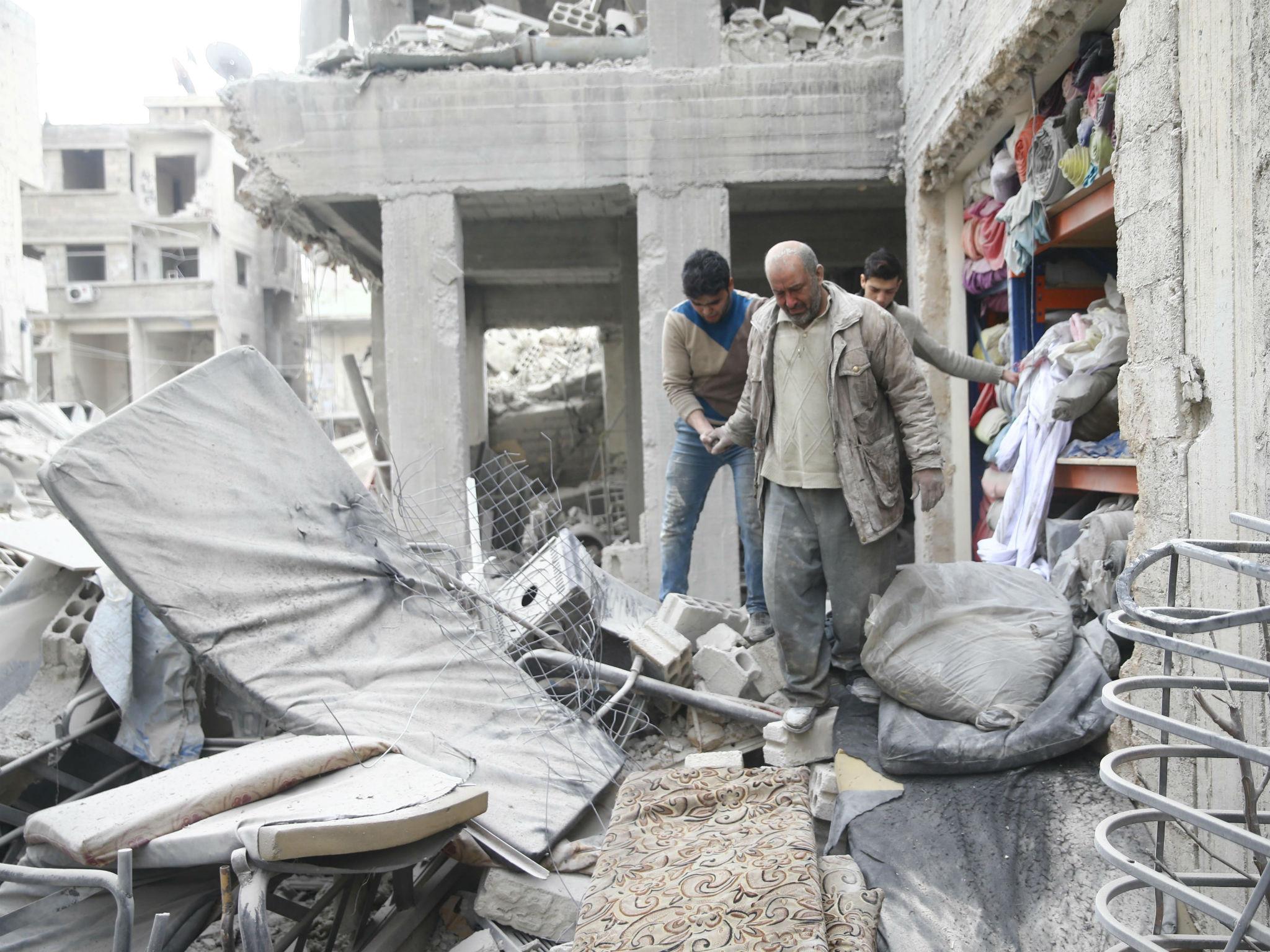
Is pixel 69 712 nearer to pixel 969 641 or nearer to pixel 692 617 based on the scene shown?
pixel 692 617

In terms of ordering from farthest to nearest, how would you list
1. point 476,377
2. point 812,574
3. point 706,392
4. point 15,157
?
point 15,157, point 476,377, point 706,392, point 812,574

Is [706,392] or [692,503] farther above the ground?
[706,392]

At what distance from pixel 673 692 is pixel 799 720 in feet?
1.87

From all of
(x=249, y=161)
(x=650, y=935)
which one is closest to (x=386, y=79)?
(x=249, y=161)

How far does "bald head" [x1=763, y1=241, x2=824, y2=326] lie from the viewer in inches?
125

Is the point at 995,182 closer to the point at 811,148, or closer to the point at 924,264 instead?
the point at 924,264

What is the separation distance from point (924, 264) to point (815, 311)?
296 cm

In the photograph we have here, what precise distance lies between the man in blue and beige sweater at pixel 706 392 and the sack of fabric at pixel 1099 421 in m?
1.53

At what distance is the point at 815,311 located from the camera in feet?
10.9

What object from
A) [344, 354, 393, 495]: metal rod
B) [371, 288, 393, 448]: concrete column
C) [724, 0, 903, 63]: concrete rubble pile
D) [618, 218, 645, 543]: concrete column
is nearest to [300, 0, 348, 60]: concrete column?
[618, 218, 645, 543]: concrete column

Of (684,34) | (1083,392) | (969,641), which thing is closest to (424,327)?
(684,34)

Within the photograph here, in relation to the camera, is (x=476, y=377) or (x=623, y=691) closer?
(x=623, y=691)

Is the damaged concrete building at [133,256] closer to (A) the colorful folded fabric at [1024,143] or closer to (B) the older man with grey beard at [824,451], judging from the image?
(A) the colorful folded fabric at [1024,143]

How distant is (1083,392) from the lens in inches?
157
